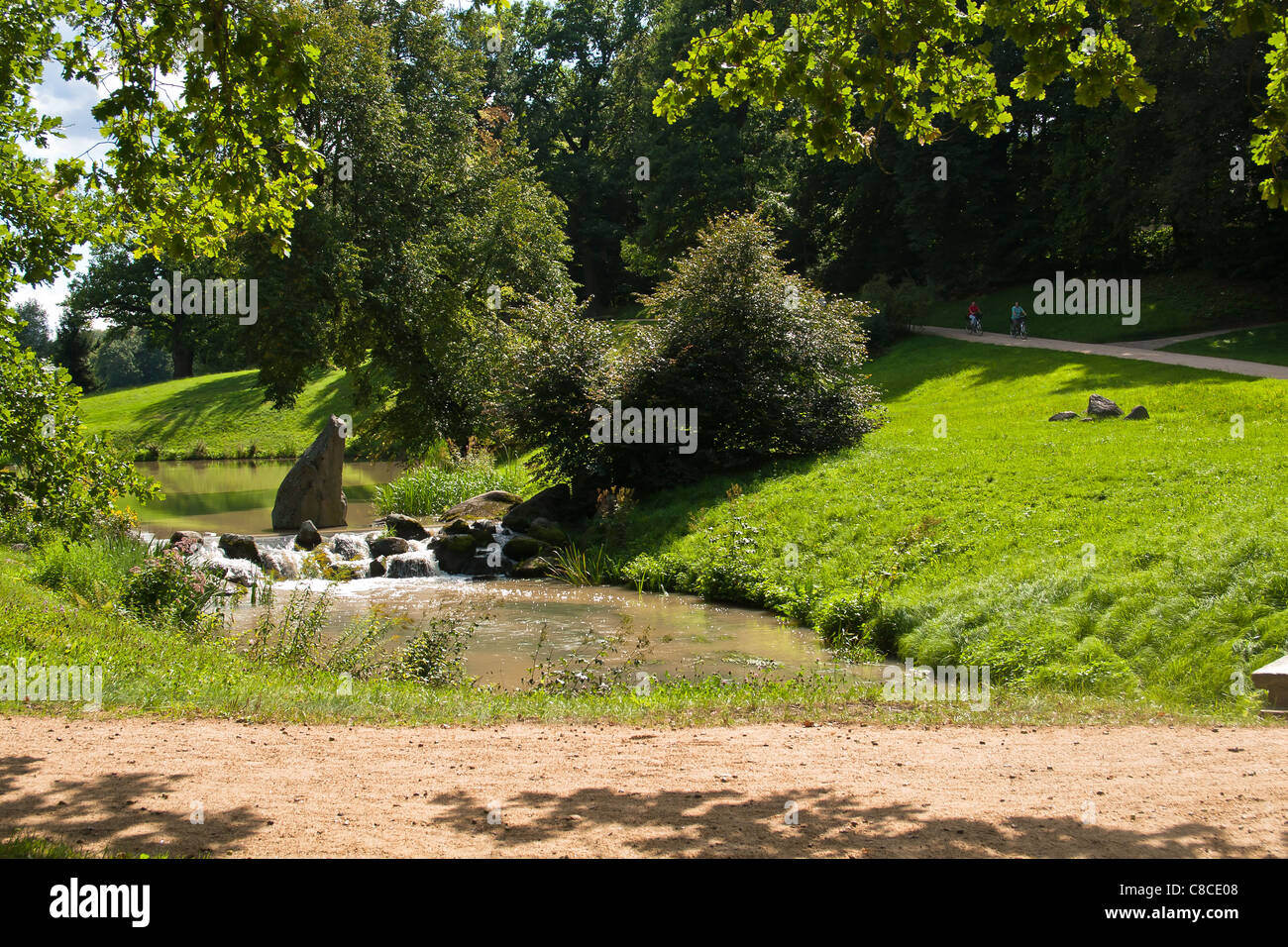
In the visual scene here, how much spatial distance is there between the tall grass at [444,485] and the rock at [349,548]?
4635mm

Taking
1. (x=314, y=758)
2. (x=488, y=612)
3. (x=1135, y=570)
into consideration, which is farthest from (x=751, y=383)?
(x=314, y=758)

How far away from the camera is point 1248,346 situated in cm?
3088

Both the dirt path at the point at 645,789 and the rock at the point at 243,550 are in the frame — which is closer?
the dirt path at the point at 645,789

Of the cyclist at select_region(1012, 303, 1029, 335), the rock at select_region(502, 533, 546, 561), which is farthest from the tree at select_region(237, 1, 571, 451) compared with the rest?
the cyclist at select_region(1012, 303, 1029, 335)

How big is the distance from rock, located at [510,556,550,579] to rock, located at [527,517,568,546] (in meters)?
0.90

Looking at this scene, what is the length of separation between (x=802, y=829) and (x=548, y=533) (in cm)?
1462

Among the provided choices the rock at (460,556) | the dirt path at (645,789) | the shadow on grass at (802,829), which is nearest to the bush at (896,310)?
the rock at (460,556)

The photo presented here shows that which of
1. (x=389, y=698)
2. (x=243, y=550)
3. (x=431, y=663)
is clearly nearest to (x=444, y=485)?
(x=243, y=550)

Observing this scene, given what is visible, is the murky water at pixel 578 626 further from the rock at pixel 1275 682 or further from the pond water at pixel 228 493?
the pond water at pixel 228 493

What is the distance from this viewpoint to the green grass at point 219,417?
50394 millimetres

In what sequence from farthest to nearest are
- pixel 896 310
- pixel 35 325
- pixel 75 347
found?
pixel 35 325 → pixel 75 347 → pixel 896 310

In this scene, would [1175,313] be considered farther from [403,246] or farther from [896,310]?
[403,246]

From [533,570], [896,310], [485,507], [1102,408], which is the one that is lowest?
[533,570]

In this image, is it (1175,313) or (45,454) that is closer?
(45,454)
